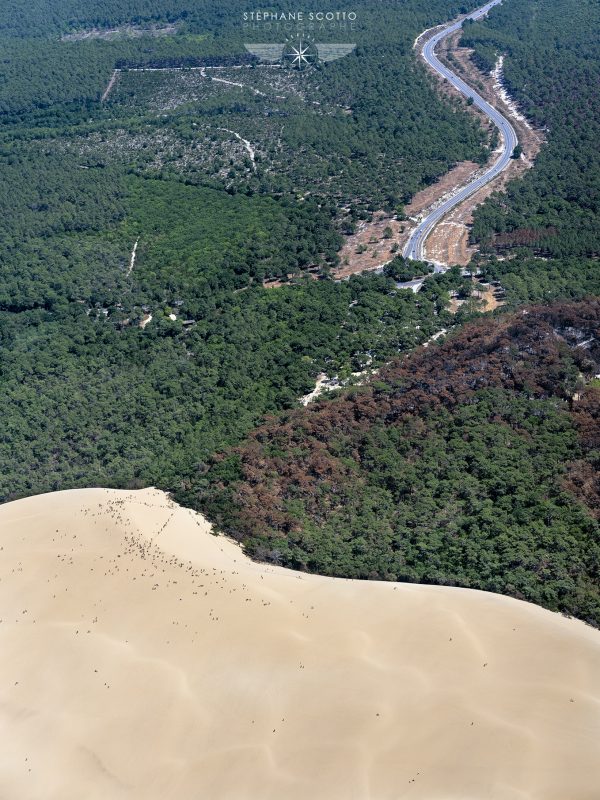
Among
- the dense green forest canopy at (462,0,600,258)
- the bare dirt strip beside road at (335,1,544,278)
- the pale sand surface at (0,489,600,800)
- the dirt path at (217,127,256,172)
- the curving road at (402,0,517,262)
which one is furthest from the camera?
the dirt path at (217,127,256,172)

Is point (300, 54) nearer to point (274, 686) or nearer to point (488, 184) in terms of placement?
point (488, 184)

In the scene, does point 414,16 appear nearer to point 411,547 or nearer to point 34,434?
point 34,434

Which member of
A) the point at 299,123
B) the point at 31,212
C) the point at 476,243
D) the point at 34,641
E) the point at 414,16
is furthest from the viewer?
the point at 414,16

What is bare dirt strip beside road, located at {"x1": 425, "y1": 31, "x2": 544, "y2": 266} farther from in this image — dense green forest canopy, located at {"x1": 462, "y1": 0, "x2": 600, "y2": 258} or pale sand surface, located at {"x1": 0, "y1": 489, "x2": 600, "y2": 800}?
pale sand surface, located at {"x1": 0, "y1": 489, "x2": 600, "y2": 800}

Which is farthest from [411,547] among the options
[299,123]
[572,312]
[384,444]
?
[299,123]

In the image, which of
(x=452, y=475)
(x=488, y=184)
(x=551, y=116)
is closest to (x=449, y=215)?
(x=488, y=184)

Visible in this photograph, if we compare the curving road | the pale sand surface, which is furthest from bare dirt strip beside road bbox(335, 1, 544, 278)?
the pale sand surface

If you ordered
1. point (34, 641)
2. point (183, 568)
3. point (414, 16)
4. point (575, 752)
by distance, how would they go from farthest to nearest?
point (414, 16)
point (183, 568)
point (34, 641)
point (575, 752)
